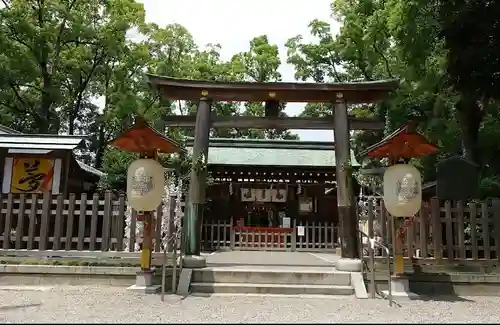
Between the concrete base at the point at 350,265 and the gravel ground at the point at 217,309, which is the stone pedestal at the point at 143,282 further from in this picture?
the concrete base at the point at 350,265

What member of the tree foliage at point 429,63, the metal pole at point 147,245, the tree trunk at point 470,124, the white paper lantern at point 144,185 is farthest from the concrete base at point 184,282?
the tree trunk at point 470,124

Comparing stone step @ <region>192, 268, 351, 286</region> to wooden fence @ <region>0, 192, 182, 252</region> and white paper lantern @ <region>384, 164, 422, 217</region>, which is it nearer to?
wooden fence @ <region>0, 192, 182, 252</region>


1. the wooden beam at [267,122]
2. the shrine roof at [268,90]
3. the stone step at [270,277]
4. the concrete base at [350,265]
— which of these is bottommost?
the stone step at [270,277]

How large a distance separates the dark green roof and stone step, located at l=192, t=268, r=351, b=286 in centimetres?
1049

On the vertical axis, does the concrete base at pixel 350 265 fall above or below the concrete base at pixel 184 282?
above

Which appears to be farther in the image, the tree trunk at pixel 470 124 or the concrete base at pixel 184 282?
the tree trunk at pixel 470 124

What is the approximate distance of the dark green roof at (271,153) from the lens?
19.2m

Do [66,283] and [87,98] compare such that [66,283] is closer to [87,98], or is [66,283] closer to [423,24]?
[423,24]

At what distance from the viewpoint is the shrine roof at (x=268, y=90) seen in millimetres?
10320

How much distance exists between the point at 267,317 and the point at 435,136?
12.9 meters

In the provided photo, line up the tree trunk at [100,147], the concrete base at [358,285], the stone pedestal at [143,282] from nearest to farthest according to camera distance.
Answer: the concrete base at [358,285], the stone pedestal at [143,282], the tree trunk at [100,147]

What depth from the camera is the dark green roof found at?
19.2 metres

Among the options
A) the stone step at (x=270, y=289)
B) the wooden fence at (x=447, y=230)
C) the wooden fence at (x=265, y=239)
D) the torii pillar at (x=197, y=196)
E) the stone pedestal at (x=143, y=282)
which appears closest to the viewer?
the stone pedestal at (x=143, y=282)

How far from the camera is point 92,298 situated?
7.52 meters
